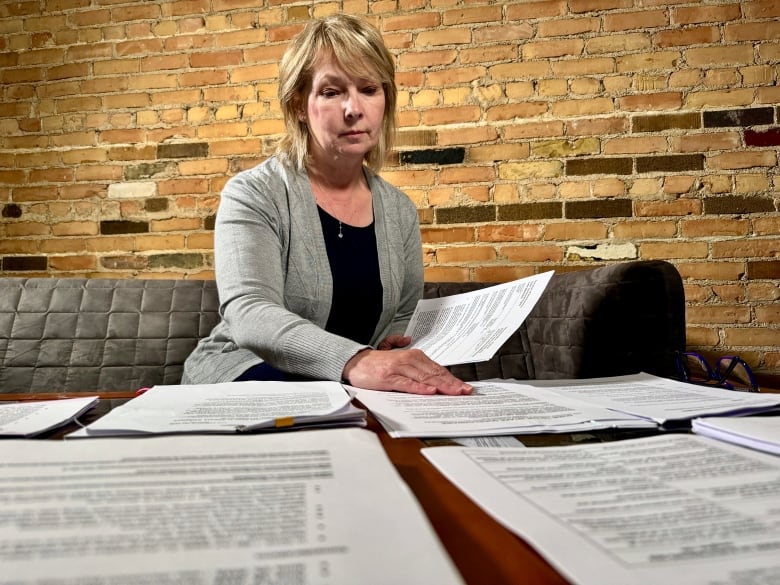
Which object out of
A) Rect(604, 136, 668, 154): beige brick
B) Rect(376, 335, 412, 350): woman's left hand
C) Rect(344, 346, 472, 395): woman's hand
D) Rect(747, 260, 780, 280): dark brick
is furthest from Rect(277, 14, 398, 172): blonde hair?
Rect(747, 260, 780, 280): dark brick

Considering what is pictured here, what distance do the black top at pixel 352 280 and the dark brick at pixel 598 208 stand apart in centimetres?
106

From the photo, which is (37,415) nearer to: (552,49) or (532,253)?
(532,253)

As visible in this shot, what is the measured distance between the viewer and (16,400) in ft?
2.50

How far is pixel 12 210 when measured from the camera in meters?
2.44

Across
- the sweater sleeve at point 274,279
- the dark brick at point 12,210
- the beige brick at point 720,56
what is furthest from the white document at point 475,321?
the dark brick at point 12,210

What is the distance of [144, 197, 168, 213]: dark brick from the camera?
236 cm

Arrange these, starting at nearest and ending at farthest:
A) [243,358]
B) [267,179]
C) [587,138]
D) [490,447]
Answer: [490,447]
[243,358]
[267,179]
[587,138]

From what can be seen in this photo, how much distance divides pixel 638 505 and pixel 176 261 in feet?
7.57

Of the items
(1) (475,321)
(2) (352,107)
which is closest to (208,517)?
(1) (475,321)

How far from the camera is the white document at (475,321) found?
2.60ft

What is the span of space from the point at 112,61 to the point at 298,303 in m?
1.82

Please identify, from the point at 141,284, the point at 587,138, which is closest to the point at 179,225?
the point at 141,284

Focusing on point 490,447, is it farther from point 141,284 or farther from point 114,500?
point 141,284

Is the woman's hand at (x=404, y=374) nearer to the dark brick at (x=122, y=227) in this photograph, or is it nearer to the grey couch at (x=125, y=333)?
the grey couch at (x=125, y=333)
